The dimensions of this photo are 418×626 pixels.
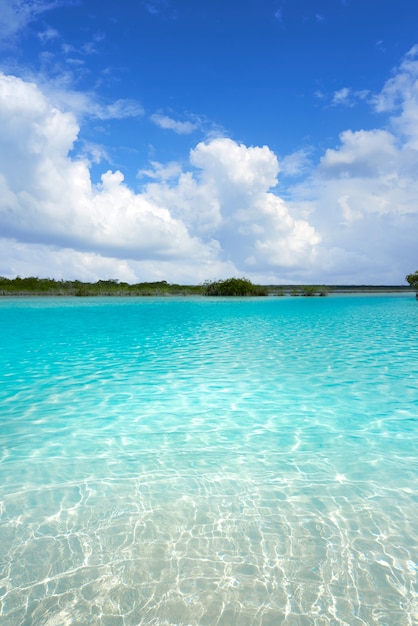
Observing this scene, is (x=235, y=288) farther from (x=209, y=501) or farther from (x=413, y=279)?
(x=209, y=501)

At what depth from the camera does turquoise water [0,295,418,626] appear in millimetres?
3152

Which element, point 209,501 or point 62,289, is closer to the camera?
point 209,501

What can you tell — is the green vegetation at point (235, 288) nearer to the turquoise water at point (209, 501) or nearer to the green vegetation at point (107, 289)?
the green vegetation at point (107, 289)

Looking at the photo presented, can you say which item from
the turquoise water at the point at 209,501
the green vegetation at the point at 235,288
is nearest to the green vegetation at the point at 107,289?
the green vegetation at the point at 235,288

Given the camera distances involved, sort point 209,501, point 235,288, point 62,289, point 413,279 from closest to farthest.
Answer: point 209,501, point 413,279, point 235,288, point 62,289

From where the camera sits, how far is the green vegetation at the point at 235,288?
261 feet

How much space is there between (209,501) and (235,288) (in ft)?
248

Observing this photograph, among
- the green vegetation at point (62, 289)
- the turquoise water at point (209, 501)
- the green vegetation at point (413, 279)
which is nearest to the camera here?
the turquoise water at point (209, 501)

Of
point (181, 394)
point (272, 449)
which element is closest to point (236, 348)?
point (181, 394)

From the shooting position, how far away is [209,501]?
4.61 meters

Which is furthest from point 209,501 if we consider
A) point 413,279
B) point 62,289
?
point 62,289

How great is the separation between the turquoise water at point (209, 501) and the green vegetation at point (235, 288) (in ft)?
227

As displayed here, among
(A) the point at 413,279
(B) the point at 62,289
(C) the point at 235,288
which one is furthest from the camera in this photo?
(B) the point at 62,289

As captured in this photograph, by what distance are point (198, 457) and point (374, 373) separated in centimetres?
713
